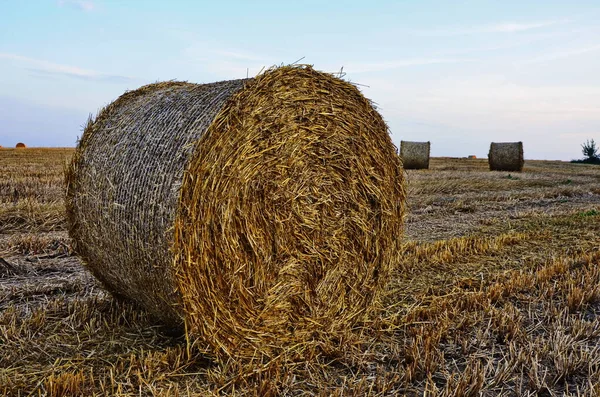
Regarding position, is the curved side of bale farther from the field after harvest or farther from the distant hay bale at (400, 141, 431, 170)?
the distant hay bale at (400, 141, 431, 170)

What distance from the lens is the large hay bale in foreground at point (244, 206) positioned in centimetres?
346

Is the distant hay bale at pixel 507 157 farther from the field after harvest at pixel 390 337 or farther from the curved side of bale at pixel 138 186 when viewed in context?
the curved side of bale at pixel 138 186

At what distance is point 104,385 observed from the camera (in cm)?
319

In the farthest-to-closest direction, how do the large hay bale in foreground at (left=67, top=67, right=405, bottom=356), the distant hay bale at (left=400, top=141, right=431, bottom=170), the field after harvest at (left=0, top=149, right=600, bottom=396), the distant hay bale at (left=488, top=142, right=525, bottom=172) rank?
the distant hay bale at (left=488, top=142, right=525, bottom=172) → the distant hay bale at (left=400, top=141, right=431, bottom=170) → the large hay bale in foreground at (left=67, top=67, right=405, bottom=356) → the field after harvest at (left=0, top=149, right=600, bottom=396)

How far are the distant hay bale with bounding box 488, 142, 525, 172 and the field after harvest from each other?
630 inches

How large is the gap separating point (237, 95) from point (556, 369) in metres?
2.66

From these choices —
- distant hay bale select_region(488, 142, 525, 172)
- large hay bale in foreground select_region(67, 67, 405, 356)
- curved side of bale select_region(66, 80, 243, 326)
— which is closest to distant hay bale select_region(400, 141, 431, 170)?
distant hay bale select_region(488, 142, 525, 172)

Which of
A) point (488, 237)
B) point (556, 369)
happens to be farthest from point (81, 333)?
point (488, 237)

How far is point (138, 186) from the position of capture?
3.64 m

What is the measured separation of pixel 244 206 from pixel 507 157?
805 inches

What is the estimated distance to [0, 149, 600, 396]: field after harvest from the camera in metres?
3.30

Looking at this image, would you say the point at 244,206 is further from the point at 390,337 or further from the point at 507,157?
the point at 507,157

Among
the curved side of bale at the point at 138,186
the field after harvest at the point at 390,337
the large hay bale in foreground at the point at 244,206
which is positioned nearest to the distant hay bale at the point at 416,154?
the field after harvest at the point at 390,337

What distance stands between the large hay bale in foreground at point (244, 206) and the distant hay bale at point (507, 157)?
62.2 feet
